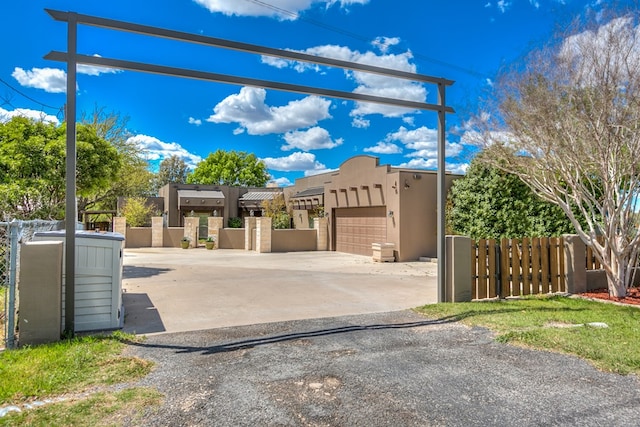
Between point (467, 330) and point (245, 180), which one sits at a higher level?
point (245, 180)

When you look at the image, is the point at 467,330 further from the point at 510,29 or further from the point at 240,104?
the point at 240,104

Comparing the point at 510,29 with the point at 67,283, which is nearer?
the point at 67,283

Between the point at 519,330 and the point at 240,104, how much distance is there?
32.4 meters

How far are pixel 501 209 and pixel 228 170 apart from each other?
44.8m

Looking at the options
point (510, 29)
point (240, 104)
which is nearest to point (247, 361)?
point (510, 29)

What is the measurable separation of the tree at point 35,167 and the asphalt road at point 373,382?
736 cm

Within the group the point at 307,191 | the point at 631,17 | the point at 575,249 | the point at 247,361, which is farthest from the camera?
the point at 307,191

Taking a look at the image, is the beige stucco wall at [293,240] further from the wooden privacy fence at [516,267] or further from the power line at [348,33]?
the wooden privacy fence at [516,267]

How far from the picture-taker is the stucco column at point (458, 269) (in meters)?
7.14

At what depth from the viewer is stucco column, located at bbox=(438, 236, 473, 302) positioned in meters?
7.14

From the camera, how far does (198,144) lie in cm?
4959

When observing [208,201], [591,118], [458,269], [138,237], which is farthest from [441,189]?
[208,201]

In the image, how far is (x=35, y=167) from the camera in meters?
10.4

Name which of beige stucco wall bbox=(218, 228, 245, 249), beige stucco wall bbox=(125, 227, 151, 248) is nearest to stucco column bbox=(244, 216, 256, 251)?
A: beige stucco wall bbox=(218, 228, 245, 249)
